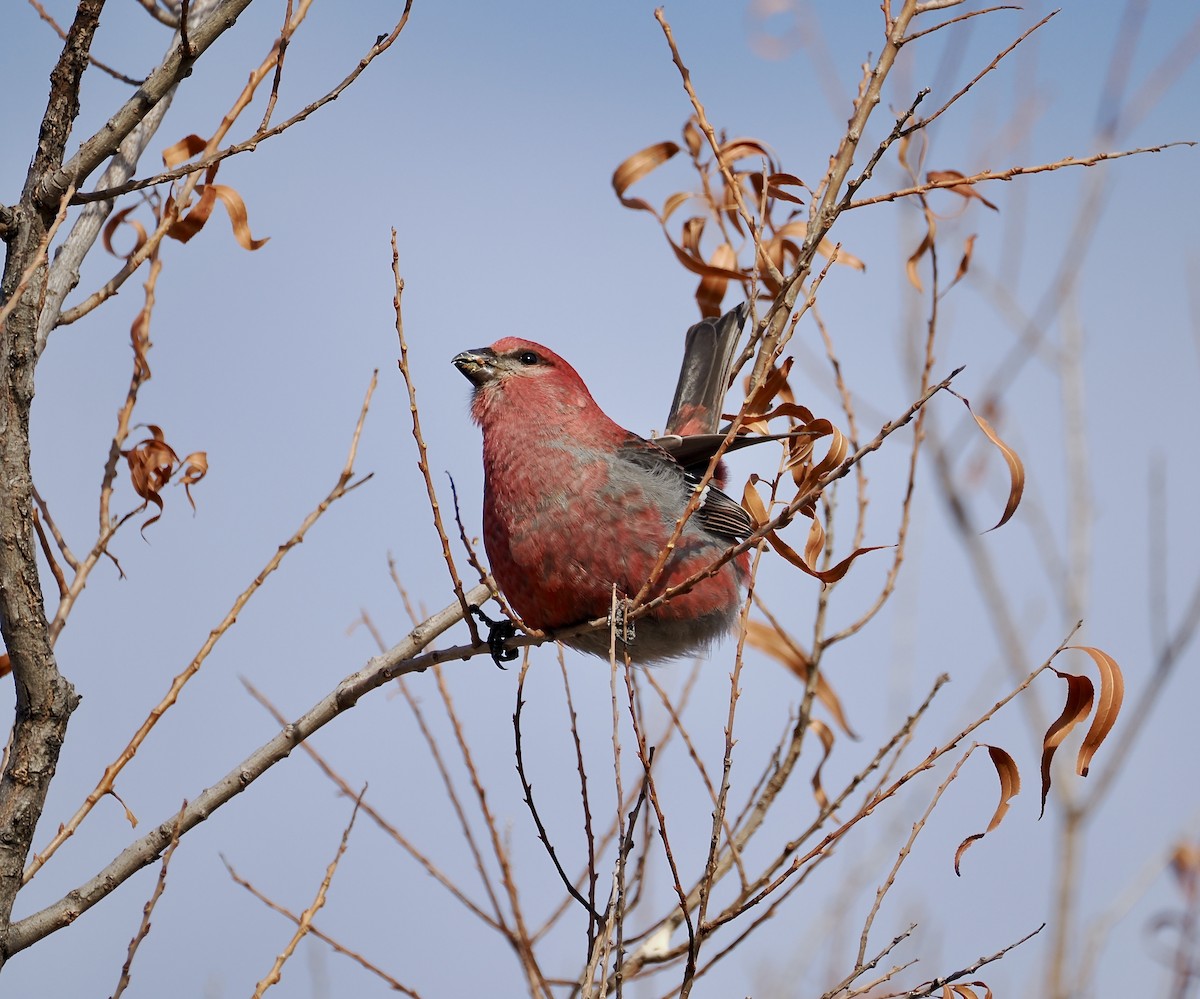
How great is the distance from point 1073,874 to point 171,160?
12.0ft

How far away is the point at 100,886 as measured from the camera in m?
2.57

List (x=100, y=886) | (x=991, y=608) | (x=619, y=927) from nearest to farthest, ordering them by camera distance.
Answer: (x=619, y=927) < (x=100, y=886) < (x=991, y=608)

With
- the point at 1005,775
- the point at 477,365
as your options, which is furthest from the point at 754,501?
the point at 477,365

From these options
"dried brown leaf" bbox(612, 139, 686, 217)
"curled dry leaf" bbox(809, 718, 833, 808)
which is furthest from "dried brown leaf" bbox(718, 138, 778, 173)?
"curled dry leaf" bbox(809, 718, 833, 808)

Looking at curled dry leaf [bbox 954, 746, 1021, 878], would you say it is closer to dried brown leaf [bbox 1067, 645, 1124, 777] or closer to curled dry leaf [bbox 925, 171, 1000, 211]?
dried brown leaf [bbox 1067, 645, 1124, 777]

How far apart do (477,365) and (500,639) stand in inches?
39.0

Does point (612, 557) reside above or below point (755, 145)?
below

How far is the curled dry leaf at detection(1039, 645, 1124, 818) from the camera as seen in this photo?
242 centimetres

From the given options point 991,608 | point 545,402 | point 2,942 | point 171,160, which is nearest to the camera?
point 2,942

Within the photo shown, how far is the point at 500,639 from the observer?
3.51 m

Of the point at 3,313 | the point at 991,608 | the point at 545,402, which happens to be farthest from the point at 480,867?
the point at 991,608

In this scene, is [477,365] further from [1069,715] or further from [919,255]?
[1069,715]

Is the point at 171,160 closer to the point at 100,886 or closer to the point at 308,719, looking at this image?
the point at 308,719

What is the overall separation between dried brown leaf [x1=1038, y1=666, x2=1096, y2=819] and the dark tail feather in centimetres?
192
